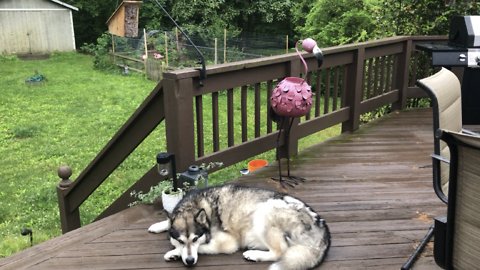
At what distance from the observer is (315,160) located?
3863 mm

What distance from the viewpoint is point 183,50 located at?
14.1m

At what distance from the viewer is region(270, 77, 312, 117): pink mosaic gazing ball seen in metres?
3.00

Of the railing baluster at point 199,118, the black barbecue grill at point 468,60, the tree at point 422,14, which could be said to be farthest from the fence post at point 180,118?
the tree at point 422,14

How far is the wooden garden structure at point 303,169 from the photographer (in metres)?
2.35

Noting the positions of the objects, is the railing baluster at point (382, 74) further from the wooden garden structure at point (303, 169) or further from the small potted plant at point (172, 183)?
the small potted plant at point (172, 183)

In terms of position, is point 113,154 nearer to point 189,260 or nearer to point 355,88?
Result: point 189,260

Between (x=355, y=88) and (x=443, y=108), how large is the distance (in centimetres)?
246

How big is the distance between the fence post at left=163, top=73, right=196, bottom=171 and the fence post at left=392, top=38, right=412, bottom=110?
128 inches

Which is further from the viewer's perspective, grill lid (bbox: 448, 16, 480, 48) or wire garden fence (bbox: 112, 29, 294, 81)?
wire garden fence (bbox: 112, 29, 294, 81)

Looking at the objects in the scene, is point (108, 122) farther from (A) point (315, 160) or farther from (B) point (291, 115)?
(B) point (291, 115)

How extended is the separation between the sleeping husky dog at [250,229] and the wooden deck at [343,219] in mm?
79

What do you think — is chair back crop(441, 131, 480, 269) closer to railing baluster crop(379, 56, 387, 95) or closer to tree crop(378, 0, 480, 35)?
railing baluster crop(379, 56, 387, 95)

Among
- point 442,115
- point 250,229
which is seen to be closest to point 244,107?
point 250,229

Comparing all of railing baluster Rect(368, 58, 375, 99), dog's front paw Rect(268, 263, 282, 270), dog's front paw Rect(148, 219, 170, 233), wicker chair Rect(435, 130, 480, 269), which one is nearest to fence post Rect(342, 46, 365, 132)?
railing baluster Rect(368, 58, 375, 99)
